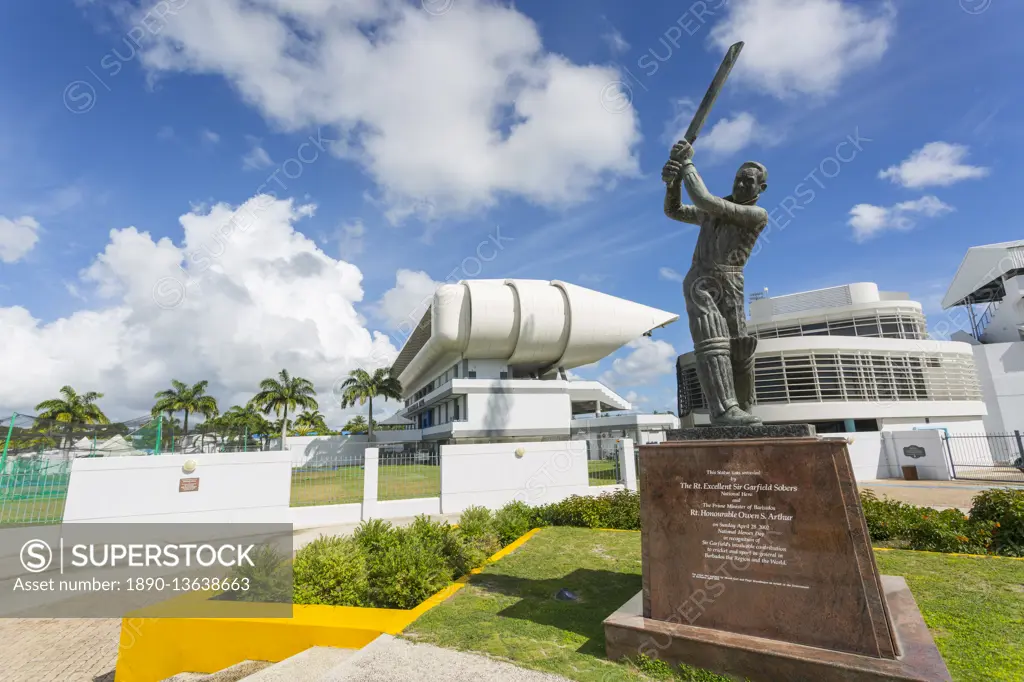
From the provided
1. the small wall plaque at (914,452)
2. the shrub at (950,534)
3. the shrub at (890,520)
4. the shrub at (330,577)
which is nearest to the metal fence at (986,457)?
the small wall plaque at (914,452)

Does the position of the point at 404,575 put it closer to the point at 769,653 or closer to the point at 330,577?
the point at 330,577

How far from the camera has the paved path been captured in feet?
17.9

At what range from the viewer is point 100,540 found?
34.7 ft

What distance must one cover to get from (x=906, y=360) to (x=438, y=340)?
31553 mm

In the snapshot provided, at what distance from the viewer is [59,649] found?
6078 mm

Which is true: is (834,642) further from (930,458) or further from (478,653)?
(930,458)

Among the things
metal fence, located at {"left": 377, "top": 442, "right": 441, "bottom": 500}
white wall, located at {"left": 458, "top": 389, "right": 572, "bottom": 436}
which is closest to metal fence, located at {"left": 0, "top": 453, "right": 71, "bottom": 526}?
metal fence, located at {"left": 377, "top": 442, "right": 441, "bottom": 500}

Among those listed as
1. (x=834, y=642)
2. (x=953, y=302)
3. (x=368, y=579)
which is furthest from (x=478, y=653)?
(x=953, y=302)

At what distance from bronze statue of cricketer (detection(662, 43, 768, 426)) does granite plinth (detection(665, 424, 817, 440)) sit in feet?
1.22

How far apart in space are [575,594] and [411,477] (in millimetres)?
9933

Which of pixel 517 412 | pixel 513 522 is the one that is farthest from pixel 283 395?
pixel 513 522

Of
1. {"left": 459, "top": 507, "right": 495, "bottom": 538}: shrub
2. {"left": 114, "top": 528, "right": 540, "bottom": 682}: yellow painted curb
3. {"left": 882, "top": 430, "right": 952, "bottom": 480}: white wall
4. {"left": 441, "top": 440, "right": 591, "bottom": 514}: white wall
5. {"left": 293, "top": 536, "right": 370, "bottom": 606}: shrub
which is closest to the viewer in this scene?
{"left": 114, "top": 528, "right": 540, "bottom": 682}: yellow painted curb

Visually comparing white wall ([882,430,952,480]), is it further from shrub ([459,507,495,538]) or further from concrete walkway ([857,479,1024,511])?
shrub ([459,507,495,538])

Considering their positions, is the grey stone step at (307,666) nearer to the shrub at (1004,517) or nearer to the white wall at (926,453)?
the shrub at (1004,517)
